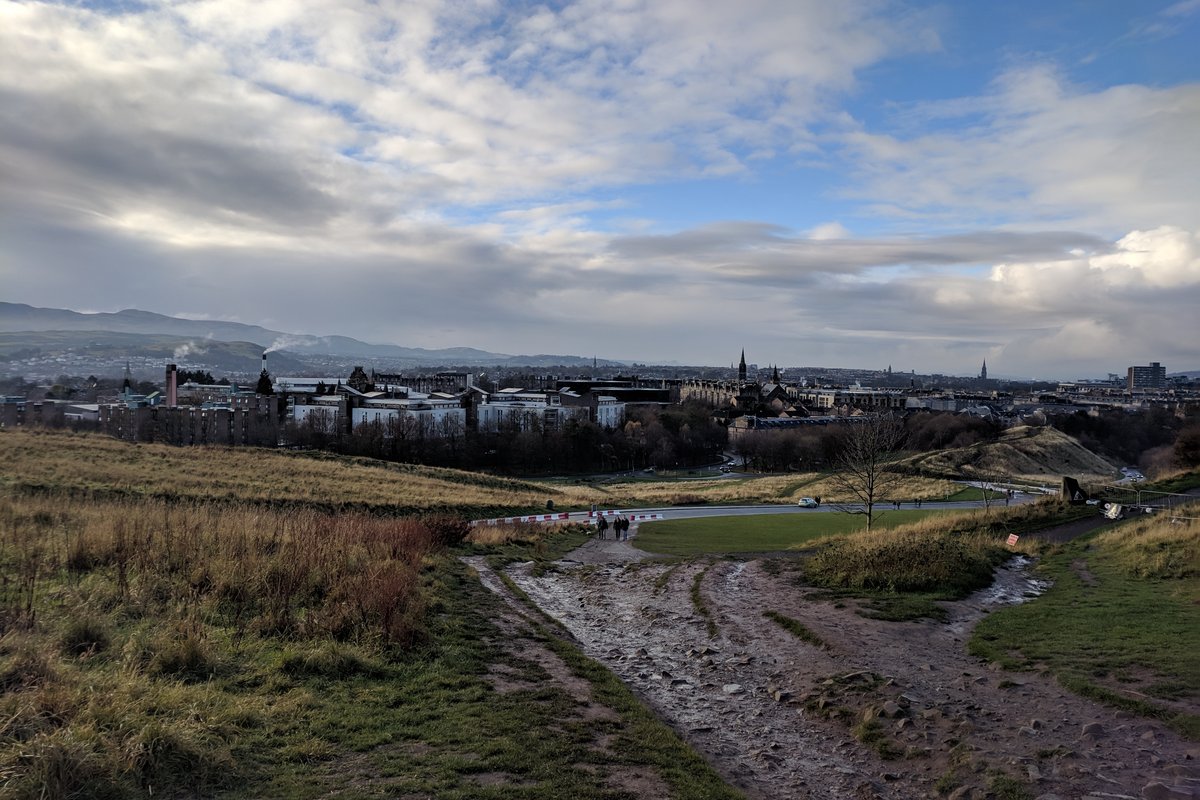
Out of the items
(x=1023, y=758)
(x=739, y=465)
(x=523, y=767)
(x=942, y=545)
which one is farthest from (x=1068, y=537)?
(x=739, y=465)

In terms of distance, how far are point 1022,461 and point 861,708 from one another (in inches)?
2675

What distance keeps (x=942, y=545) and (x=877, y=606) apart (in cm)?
668

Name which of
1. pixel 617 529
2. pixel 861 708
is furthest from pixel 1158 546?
pixel 617 529

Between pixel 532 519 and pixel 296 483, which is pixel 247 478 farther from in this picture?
pixel 532 519

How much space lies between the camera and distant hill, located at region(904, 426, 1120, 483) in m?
63.4

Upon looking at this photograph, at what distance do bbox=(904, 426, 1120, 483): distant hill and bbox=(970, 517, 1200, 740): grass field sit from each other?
4457 centimetres

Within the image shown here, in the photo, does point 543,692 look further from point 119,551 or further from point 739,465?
point 739,465

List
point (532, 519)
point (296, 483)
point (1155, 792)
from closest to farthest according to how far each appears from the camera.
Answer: point (1155, 792) < point (532, 519) < point (296, 483)

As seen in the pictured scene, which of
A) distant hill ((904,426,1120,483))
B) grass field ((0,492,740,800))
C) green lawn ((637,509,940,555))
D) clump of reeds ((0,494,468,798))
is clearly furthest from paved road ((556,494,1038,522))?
grass field ((0,492,740,800))

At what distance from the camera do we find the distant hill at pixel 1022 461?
6338cm

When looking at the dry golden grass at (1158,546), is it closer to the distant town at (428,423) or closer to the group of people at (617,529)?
the group of people at (617,529)

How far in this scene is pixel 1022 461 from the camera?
67.4 m

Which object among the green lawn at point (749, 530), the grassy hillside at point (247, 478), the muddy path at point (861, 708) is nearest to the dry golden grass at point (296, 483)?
the grassy hillside at point (247, 478)

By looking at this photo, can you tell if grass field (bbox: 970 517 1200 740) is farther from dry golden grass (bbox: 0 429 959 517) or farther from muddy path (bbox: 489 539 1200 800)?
dry golden grass (bbox: 0 429 959 517)
